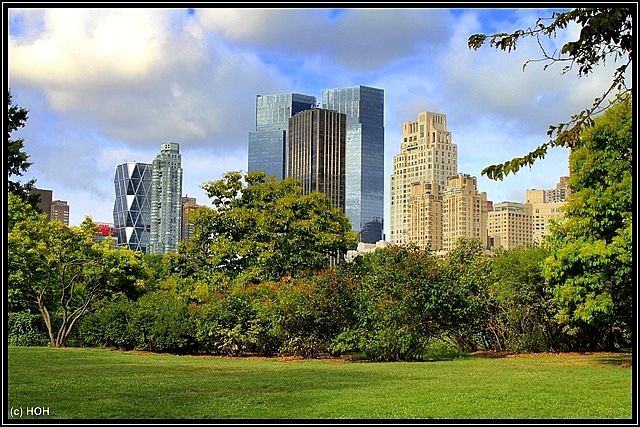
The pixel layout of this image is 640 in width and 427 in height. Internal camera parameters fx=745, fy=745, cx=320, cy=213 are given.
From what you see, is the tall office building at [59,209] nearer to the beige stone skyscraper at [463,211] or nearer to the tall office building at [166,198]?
the tall office building at [166,198]

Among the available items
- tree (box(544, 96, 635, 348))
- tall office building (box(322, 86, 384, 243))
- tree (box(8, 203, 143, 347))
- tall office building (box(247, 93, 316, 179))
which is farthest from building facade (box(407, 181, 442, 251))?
tree (box(544, 96, 635, 348))

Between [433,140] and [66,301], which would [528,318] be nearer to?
[66,301]

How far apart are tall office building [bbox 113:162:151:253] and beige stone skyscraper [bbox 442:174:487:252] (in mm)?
29693

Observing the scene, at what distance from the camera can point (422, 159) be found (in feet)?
286

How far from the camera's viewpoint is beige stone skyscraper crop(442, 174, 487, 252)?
73.2 meters

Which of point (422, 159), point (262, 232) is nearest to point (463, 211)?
point (422, 159)

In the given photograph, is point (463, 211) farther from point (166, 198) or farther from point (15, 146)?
point (15, 146)

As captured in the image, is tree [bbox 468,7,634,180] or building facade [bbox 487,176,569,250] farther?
building facade [bbox 487,176,569,250]

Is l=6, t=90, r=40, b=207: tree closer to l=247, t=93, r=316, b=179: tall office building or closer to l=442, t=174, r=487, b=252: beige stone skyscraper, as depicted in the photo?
l=247, t=93, r=316, b=179: tall office building

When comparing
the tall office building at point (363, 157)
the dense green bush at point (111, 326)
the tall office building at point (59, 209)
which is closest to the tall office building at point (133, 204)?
the tall office building at point (59, 209)

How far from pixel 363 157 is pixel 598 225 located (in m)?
78.3

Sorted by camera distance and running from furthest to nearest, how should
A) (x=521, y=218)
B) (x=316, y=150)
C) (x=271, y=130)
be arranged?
(x=521, y=218) → (x=271, y=130) → (x=316, y=150)

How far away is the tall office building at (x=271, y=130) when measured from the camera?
222 ft

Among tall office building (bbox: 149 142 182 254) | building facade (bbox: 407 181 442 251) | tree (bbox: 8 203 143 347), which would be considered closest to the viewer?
tree (bbox: 8 203 143 347)
